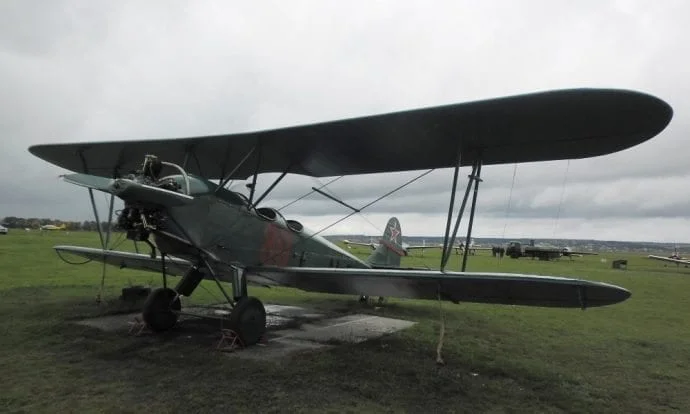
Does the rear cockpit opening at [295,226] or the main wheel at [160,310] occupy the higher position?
the rear cockpit opening at [295,226]

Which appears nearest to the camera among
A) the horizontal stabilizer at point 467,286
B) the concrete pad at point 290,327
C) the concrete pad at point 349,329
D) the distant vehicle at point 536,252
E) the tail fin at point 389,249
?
the horizontal stabilizer at point 467,286

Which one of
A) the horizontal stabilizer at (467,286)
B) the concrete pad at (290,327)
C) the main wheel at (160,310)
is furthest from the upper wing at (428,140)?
the concrete pad at (290,327)

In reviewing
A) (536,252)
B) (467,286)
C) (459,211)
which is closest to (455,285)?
(467,286)

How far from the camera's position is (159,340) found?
7180mm

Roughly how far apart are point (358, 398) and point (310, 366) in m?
1.25

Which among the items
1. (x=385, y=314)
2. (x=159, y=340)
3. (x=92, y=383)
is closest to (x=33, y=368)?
(x=92, y=383)

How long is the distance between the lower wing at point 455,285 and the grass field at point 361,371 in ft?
3.02

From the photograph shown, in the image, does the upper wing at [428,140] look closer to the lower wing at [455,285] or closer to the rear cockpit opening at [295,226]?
the rear cockpit opening at [295,226]

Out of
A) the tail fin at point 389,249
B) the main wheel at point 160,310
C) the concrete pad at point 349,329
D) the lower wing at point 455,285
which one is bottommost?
the concrete pad at point 349,329

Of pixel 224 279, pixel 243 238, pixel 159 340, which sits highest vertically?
pixel 243 238

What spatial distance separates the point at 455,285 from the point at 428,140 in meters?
2.11

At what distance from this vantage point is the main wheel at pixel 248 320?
666cm

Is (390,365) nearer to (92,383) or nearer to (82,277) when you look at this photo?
(92,383)

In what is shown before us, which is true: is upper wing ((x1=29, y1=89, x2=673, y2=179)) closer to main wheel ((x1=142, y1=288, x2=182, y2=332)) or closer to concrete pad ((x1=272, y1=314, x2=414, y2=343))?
main wheel ((x1=142, y1=288, x2=182, y2=332))
